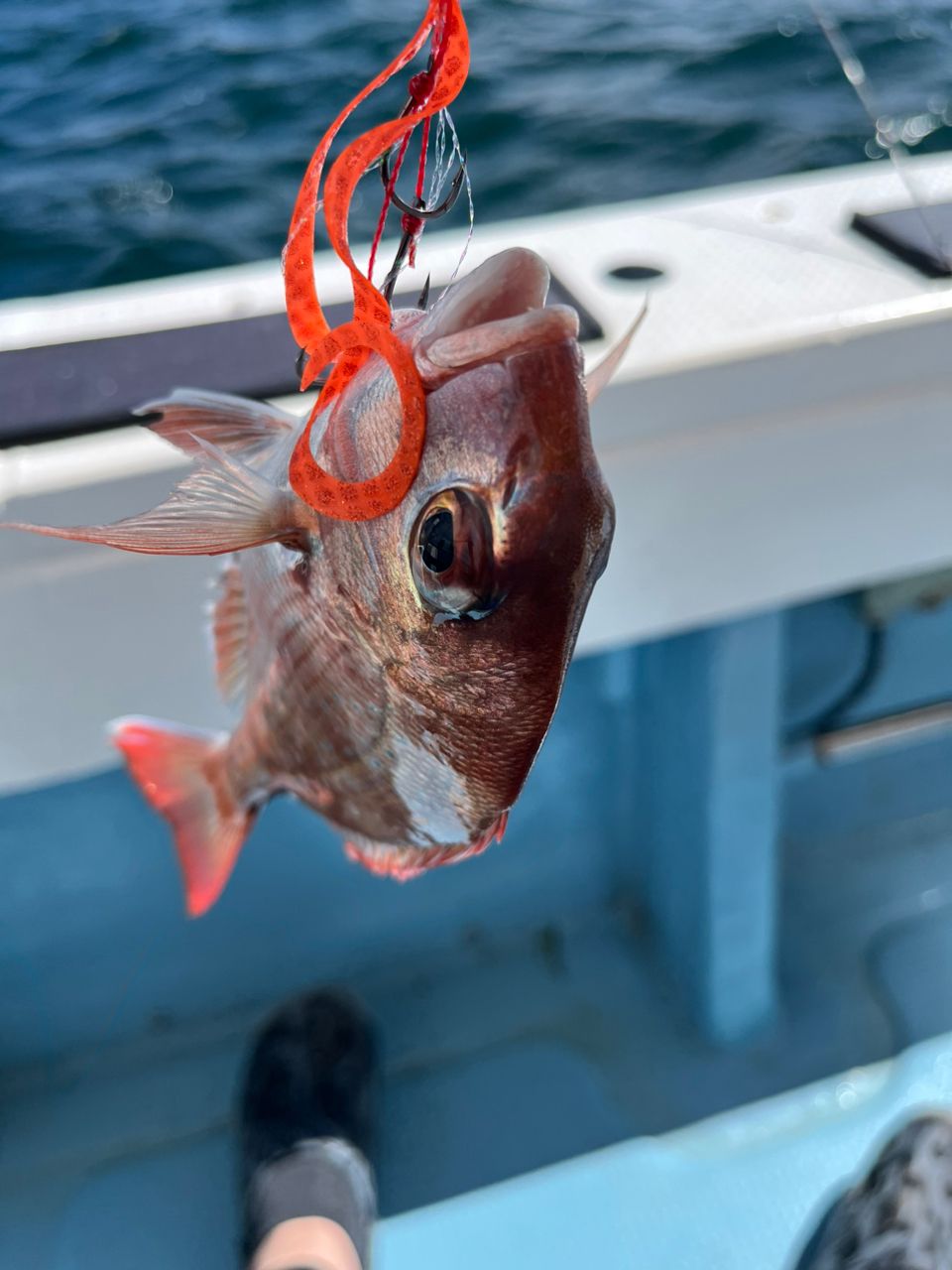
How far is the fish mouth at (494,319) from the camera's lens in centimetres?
58

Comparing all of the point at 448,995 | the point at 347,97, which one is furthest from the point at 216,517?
the point at 347,97

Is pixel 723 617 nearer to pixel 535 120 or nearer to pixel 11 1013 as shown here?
pixel 11 1013

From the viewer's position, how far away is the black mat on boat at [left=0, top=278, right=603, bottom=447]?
65.6 inches

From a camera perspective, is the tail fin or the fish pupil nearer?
the fish pupil

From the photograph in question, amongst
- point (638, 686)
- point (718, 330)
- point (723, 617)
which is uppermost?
point (718, 330)

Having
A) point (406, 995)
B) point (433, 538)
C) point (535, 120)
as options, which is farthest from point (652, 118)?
point (433, 538)

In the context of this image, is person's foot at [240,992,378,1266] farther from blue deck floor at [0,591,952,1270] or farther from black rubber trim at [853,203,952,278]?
black rubber trim at [853,203,952,278]

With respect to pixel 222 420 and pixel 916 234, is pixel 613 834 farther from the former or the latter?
pixel 222 420

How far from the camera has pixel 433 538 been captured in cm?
64

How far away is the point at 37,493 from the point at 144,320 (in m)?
0.50

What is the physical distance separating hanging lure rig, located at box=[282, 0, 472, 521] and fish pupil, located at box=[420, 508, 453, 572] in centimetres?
3

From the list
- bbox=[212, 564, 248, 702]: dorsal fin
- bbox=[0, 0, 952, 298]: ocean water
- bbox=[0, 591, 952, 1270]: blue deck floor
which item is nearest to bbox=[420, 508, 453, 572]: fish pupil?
bbox=[212, 564, 248, 702]: dorsal fin

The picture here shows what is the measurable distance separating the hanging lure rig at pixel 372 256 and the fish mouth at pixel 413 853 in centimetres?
23

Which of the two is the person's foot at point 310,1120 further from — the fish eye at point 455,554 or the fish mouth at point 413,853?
the fish eye at point 455,554
